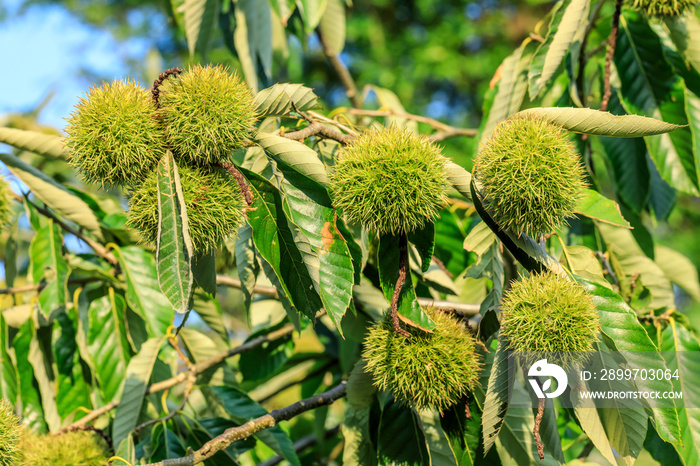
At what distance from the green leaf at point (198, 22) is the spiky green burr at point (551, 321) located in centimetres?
156

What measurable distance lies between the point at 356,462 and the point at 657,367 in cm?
78

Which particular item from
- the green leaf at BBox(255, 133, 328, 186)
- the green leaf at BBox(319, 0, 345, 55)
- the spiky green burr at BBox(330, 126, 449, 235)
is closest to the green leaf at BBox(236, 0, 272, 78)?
the green leaf at BBox(319, 0, 345, 55)

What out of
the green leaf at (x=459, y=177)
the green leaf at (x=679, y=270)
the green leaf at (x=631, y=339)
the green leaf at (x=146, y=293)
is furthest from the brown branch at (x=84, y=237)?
the green leaf at (x=679, y=270)

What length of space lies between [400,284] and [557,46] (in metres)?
0.89

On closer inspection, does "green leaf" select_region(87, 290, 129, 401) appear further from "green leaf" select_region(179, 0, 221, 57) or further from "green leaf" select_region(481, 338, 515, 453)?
"green leaf" select_region(481, 338, 515, 453)

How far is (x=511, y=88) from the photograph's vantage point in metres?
1.85

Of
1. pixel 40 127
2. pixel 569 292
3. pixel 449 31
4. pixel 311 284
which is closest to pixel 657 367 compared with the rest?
pixel 569 292

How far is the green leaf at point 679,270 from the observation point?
2455mm

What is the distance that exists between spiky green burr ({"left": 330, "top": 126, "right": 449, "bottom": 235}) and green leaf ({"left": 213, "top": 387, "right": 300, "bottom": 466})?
83 cm

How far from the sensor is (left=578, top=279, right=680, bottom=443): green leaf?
1.22 meters

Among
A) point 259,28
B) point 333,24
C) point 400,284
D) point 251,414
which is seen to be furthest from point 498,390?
point 333,24

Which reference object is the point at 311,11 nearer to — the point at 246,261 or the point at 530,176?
the point at 246,261

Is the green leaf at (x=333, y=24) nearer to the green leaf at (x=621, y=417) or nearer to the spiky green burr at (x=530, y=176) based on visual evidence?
the spiky green burr at (x=530, y=176)

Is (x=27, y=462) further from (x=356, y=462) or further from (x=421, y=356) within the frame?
(x=421, y=356)
